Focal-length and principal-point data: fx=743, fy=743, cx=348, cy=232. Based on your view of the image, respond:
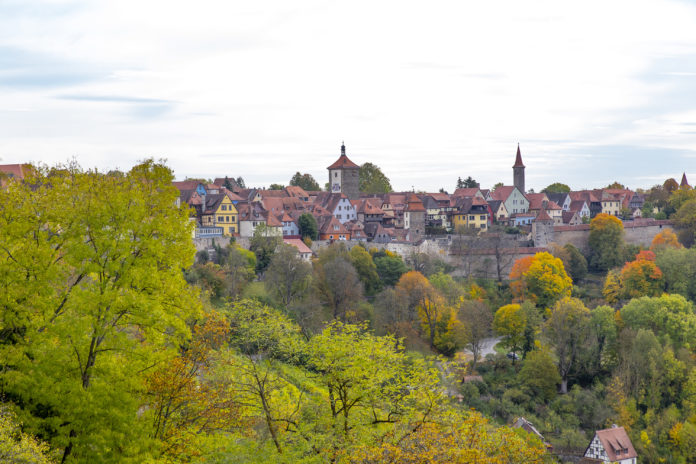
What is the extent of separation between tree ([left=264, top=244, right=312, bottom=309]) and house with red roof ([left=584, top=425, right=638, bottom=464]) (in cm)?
1705

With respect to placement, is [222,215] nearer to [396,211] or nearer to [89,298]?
[396,211]

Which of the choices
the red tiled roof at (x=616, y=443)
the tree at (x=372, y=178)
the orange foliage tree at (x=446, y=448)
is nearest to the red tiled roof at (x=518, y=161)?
the tree at (x=372, y=178)

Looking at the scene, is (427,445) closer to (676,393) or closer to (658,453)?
(658,453)

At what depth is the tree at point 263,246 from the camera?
46.0 metres

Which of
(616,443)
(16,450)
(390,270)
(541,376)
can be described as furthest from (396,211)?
(16,450)

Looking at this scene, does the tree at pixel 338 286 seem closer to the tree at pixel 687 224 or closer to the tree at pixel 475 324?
the tree at pixel 475 324

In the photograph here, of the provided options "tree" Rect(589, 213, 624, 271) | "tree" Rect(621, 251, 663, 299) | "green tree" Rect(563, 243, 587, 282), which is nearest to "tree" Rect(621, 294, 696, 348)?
"tree" Rect(621, 251, 663, 299)

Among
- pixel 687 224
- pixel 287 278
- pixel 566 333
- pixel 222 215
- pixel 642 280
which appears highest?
pixel 222 215

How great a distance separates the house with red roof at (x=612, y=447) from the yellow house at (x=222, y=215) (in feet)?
89.8

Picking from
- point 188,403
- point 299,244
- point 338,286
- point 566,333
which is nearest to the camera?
point 188,403

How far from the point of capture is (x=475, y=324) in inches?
1640

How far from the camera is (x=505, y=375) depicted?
39875 mm

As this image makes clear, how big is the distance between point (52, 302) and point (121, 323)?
3.69ft

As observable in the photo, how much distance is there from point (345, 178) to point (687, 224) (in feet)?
104
